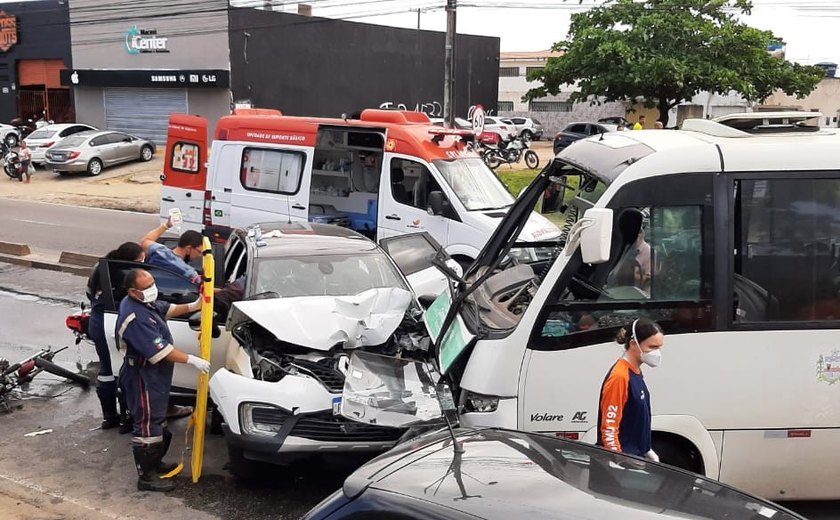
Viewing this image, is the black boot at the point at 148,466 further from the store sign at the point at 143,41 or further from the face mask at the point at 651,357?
the store sign at the point at 143,41

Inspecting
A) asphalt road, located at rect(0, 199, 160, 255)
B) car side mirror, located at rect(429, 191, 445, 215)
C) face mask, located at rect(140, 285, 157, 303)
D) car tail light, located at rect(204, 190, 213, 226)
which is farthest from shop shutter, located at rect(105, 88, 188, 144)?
face mask, located at rect(140, 285, 157, 303)

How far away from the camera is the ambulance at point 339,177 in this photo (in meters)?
Answer: 11.5

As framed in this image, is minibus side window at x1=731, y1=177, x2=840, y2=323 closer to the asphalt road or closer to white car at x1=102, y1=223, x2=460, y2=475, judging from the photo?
white car at x1=102, y1=223, x2=460, y2=475

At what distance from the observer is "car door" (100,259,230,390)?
7017 millimetres

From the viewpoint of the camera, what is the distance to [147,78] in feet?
115

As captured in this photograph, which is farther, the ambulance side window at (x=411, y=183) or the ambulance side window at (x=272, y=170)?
the ambulance side window at (x=272, y=170)

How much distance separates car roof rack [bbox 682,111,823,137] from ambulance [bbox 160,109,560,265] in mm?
5094

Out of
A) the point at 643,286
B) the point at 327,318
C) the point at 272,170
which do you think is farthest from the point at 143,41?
the point at 643,286

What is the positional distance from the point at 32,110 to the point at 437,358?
42.0m

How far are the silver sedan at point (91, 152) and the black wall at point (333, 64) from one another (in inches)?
191

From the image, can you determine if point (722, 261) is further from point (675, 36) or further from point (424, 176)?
point (675, 36)

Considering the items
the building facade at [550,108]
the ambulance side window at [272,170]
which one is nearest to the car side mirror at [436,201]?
the ambulance side window at [272,170]

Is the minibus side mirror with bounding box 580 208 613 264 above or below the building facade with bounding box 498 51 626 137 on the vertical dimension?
below

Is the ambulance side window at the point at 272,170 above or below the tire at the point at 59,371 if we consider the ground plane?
above
